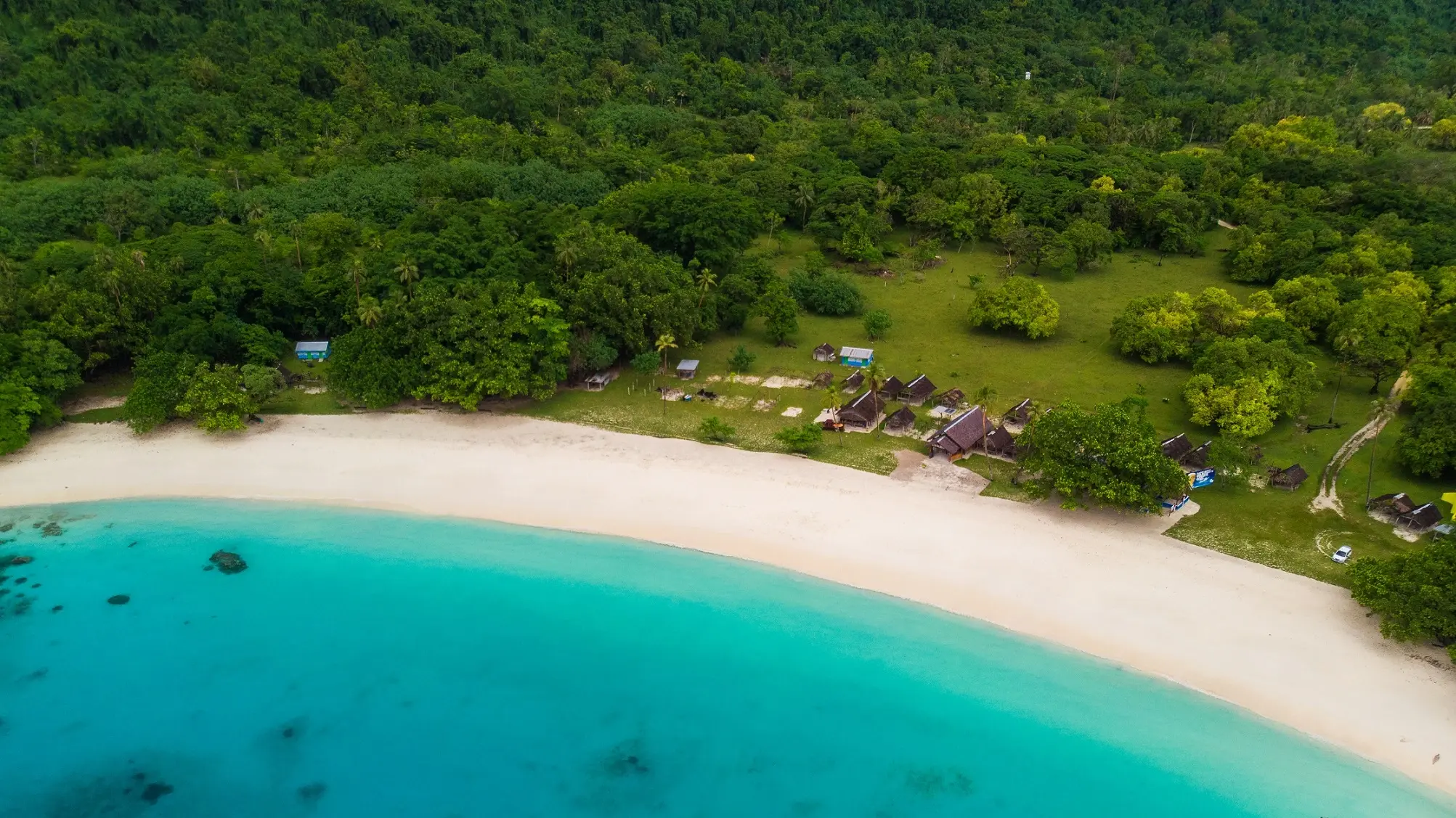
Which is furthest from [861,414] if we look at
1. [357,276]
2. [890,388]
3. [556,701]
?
[357,276]

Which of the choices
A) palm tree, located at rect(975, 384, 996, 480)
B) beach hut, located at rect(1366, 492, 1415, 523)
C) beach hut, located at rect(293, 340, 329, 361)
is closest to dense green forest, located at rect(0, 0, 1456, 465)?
beach hut, located at rect(293, 340, 329, 361)

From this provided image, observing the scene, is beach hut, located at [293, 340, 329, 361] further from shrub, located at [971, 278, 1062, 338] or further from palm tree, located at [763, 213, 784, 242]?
shrub, located at [971, 278, 1062, 338]

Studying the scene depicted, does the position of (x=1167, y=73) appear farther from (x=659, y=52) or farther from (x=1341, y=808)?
(x=1341, y=808)

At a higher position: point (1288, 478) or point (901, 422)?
point (1288, 478)

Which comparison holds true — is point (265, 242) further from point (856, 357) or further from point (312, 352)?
point (856, 357)

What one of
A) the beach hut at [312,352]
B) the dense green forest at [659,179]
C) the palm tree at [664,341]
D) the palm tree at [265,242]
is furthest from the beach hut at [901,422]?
the palm tree at [265,242]
